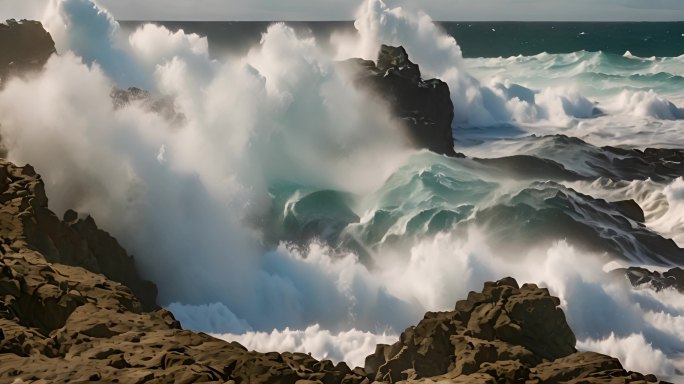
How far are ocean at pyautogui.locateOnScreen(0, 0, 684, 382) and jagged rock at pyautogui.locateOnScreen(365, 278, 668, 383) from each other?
11.3 feet

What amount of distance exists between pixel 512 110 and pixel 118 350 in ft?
166

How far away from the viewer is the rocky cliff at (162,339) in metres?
10.8

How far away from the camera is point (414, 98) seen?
42688 millimetres

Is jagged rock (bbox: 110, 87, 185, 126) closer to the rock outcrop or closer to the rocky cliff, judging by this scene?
the rocky cliff

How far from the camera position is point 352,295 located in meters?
23.2

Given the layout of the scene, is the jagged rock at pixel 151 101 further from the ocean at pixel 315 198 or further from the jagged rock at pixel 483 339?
the jagged rock at pixel 483 339

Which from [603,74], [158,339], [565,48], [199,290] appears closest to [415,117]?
[199,290]

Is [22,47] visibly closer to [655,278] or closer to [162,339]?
[162,339]

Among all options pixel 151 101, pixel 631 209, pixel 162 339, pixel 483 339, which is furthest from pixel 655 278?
pixel 151 101

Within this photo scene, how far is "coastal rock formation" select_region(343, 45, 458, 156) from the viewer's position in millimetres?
41156

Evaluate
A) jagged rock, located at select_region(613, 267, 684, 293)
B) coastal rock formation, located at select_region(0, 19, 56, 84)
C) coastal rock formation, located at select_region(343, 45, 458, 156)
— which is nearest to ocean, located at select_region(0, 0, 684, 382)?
jagged rock, located at select_region(613, 267, 684, 293)

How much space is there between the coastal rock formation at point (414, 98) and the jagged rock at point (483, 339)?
25075 millimetres

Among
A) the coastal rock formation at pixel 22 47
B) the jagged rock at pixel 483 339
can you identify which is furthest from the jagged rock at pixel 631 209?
the coastal rock formation at pixel 22 47

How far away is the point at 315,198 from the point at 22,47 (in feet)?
38.2
